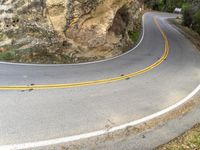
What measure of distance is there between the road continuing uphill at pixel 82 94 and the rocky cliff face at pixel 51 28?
1.79 m

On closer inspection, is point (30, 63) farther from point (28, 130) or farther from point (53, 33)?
point (28, 130)

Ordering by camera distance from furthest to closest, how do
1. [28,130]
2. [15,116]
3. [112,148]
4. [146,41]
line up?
[146,41] < [15,116] < [28,130] < [112,148]

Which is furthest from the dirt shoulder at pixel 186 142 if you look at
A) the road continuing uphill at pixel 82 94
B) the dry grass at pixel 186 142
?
the road continuing uphill at pixel 82 94

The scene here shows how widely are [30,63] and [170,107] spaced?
27.9 feet

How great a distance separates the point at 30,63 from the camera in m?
14.1

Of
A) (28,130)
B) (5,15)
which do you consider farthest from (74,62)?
(28,130)

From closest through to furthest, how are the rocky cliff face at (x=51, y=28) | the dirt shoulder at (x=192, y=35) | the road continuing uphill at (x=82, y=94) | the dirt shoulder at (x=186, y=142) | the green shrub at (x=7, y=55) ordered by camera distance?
the dirt shoulder at (x=186, y=142)
the road continuing uphill at (x=82, y=94)
the green shrub at (x=7, y=55)
the rocky cliff face at (x=51, y=28)
the dirt shoulder at (x=192, y=35)

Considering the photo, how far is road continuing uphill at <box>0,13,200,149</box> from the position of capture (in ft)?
23.0

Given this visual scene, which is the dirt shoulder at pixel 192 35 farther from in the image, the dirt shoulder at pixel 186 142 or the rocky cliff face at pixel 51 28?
the dirt shoulder at pixel 186 142

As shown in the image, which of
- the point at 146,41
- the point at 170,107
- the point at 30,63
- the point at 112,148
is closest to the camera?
the point at 112,148

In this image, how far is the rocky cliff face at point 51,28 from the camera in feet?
49.9

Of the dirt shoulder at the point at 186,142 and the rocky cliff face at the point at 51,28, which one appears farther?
the rocky cliff face at the point at 51,28

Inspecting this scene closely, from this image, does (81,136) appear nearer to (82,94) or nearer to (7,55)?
(82,94)

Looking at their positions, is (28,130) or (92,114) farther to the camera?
(92,114)
